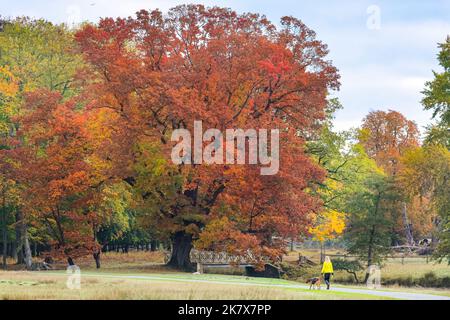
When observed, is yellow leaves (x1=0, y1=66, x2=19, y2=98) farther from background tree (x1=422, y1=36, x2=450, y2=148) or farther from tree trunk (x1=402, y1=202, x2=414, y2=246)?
tree trunk (x1=402, y1=202, x2=414, y2=246)

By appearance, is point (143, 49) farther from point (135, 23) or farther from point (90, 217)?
point (90, 217)

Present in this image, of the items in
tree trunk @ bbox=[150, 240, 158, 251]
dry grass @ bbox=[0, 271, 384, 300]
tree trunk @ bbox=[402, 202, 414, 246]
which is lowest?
dry grass @ bbox=[0, 271, 384, 300]

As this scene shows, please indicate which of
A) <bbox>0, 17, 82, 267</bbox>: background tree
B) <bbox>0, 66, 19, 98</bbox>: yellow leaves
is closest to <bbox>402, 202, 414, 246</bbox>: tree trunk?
<bbox>0, 17, 82, 267</bbox>: background tree

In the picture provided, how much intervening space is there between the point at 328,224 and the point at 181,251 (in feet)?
67.5

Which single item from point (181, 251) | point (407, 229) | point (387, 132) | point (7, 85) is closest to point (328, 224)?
point (407, 229)

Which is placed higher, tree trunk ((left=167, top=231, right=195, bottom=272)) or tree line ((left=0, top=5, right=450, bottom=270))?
tree line ((left=0, top=5, right=450, bottom=270))

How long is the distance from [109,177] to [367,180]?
2102 centimetres

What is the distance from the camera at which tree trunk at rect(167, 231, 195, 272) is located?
1948 inches

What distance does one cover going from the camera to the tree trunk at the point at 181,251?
162 ft

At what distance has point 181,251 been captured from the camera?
1959 inches

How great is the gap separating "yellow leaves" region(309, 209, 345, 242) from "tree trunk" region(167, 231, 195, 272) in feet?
52.2

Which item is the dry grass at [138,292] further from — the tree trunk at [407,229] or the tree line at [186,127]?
the tree trunk at [407,229]

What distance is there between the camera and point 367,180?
201ft

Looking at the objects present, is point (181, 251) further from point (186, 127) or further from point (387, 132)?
point (387, 132)
